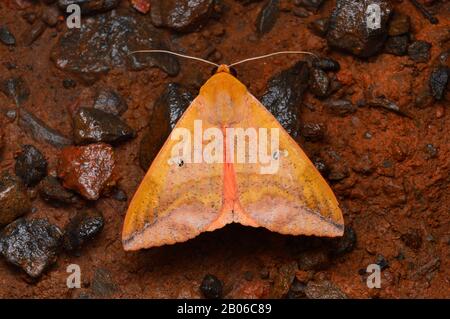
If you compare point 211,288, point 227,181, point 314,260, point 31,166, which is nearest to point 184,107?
point 227,181

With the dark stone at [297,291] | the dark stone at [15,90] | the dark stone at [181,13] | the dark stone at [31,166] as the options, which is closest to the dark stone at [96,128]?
the dark stone at [31,166]

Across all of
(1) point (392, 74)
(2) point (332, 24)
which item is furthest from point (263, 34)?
(1) point (392, 74)

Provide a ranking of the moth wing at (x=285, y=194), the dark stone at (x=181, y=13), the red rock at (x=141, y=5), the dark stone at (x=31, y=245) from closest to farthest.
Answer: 1. the moth wing at (x=285, y=194)
2. the dark stone at (x=31, y=245)
3. the dark stone at (x=181, y=13)
4. the red rock at (x=141, y=5)

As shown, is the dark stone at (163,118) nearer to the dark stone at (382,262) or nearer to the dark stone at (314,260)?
the dark stone at (314,260)

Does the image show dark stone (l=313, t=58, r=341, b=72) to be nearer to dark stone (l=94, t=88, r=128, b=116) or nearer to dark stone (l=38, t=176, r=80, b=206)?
dark stone (l=94, t=88, r=128, b=116)

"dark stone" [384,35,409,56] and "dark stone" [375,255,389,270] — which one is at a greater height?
"dark stone" [384,35,409,56]

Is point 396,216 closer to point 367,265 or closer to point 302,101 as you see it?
point 367,265

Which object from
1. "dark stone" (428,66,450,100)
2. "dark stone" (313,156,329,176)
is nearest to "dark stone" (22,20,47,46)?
"dark stone" (313,156,329,176)
